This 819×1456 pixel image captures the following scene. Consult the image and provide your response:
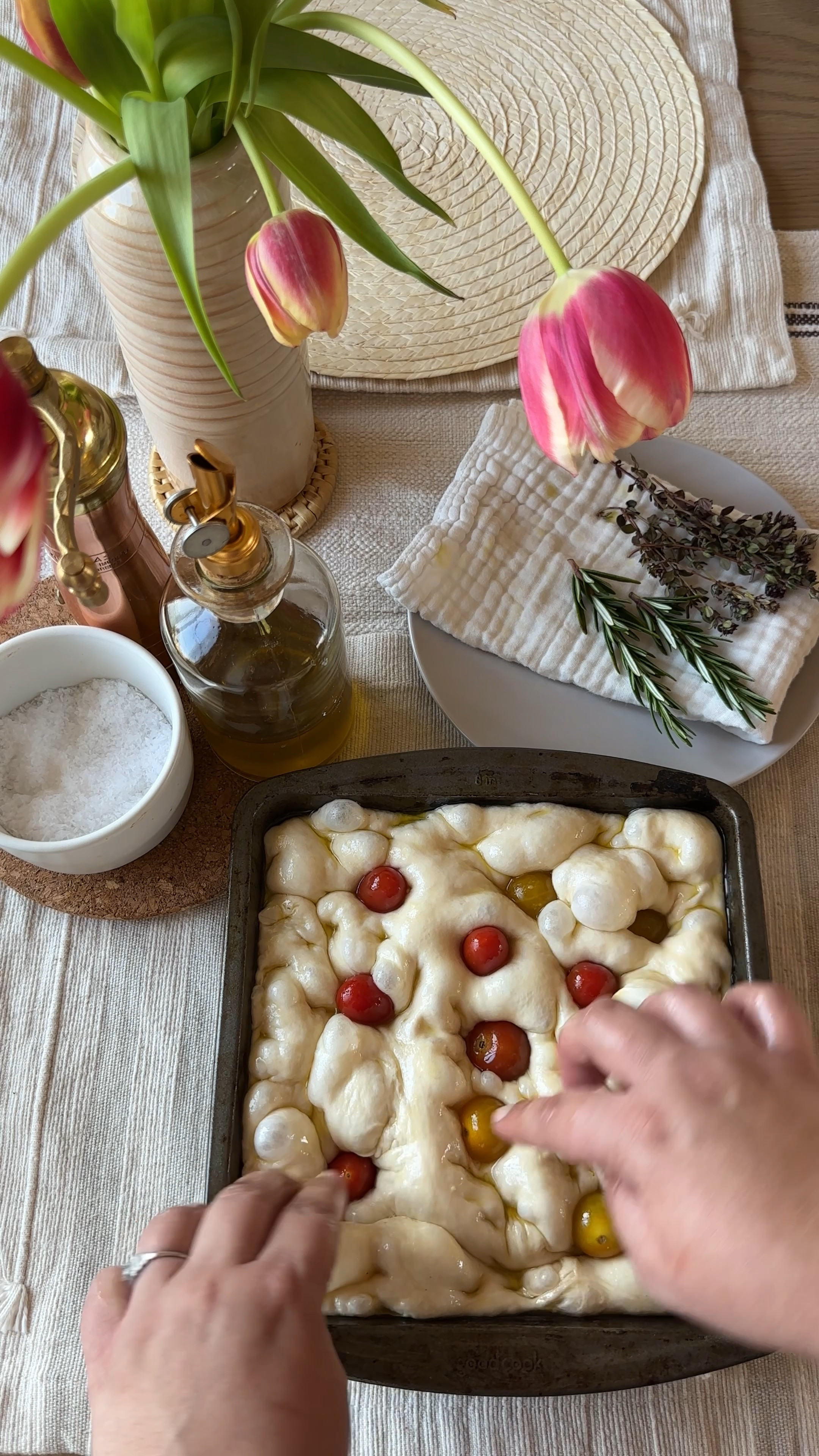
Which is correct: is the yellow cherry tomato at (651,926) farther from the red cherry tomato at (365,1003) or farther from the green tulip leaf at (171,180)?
the green tulip leaf at (171,180)

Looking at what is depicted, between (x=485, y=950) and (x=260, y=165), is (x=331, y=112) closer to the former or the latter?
(x=260, y=165)

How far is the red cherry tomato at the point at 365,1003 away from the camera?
59 centimetres

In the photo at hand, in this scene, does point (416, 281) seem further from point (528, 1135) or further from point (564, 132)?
point (528, 1135)

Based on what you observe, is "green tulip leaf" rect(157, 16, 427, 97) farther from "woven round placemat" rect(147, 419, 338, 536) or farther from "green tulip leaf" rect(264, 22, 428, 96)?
"woven round placemat" rect(147, 419, 338, 536)

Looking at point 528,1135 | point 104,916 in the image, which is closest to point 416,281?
point 104,916

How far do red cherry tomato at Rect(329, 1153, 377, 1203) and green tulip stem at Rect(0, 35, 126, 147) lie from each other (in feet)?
1.77

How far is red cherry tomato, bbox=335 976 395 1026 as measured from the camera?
1.92 ft

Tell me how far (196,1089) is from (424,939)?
193mm

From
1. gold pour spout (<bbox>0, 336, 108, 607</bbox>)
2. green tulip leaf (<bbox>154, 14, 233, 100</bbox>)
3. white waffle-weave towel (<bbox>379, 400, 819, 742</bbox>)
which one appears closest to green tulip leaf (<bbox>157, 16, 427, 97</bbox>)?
green tulip leaf (<bbox>154, 14, 233, 100</bbox>)

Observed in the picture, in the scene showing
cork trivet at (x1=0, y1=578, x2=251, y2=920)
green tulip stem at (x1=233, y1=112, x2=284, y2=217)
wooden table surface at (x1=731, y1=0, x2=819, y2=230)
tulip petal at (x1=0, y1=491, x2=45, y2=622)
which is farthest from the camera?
wooden table surface at (x1=731, y1=0, x2=819, y2=230)

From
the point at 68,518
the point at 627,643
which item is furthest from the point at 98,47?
the point at 627,643

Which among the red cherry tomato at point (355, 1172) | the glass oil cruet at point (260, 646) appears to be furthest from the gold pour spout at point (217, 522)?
the red cherry tomato at point (355, 1172)

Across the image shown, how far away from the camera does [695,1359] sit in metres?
0.48

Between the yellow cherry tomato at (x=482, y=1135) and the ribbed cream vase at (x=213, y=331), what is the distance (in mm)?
437
